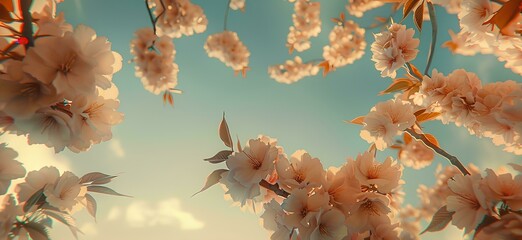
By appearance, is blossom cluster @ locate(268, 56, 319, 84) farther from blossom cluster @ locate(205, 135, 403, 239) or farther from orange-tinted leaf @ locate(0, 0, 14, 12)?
orange-tinted leaf @ locate(0, 0, 14, 12)

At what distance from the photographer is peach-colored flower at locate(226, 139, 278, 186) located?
65cm

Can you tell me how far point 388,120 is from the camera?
2.60ft

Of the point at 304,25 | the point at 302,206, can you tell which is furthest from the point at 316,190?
the point at 304,25

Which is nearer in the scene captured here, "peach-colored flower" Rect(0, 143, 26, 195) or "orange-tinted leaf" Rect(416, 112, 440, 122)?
"peach-colored flower" Rect(0, 143, 26, 195)

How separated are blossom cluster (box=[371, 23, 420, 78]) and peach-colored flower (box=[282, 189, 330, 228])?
1.54ft

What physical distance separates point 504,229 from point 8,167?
2.97 ft

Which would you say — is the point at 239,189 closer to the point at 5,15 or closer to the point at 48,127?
the point at 48,127

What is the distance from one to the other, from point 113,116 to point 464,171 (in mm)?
795

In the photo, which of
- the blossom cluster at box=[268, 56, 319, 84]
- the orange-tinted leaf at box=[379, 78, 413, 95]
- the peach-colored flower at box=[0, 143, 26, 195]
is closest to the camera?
the peach-colored flower at box=[0, 143, 26, 195]

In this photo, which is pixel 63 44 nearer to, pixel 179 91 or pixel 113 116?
pixel 113 116

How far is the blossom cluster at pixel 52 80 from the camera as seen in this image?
452mm

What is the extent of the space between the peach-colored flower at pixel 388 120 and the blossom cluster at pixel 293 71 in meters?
3.34

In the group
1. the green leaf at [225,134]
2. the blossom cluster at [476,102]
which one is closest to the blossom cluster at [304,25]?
the blossom cluster at [476,102]

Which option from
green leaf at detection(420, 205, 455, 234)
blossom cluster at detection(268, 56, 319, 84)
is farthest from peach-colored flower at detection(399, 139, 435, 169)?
green leaf at detection(420, 205, 455, 234)
